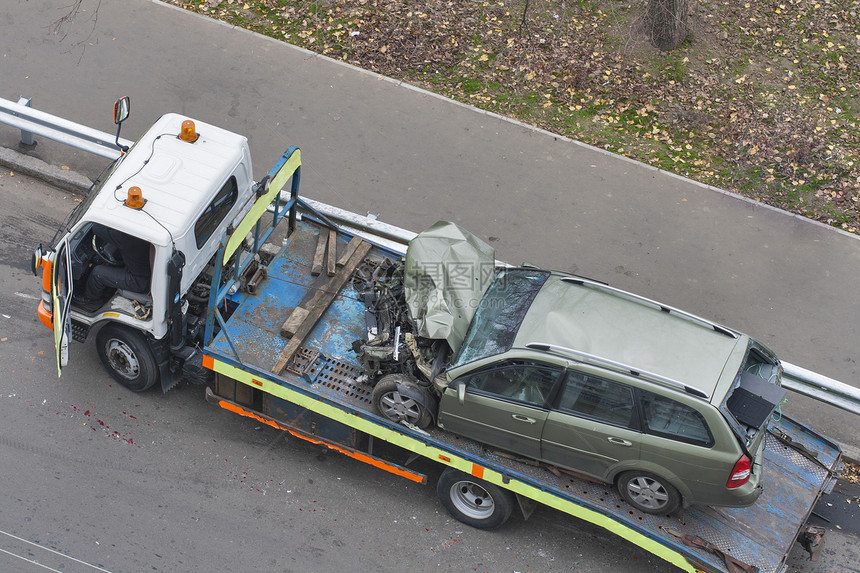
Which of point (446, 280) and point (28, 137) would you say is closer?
point (446, 280)

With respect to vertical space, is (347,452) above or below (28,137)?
below

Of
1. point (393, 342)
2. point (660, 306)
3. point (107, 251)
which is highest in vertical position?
point (660, 306)

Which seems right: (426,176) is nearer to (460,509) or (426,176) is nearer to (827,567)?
(460,509)

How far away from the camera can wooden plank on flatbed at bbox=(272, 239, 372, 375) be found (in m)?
7.72

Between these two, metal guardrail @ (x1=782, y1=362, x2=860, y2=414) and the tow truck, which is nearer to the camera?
the tow truck

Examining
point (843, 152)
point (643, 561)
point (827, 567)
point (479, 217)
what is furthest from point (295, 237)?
point (843, 152)

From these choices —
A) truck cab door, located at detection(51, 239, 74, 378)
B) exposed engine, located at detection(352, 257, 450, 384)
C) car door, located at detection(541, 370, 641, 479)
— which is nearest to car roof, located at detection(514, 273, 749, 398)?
car door, located at detection(541, 370, 641, 479)

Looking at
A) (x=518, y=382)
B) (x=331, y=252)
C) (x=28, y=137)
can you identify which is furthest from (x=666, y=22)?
(x=28, y=137)

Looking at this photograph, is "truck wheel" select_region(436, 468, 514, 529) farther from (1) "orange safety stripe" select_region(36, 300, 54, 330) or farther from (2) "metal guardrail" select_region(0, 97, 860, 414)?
(1) "orange safety stripe" select_region(36, 300, 54, 330)

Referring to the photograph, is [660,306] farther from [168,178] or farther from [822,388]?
[168,178]

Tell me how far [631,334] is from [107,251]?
489 cm

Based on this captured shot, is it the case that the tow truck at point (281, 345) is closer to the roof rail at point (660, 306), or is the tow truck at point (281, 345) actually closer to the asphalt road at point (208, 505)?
the asphalt road at point (208, 505)

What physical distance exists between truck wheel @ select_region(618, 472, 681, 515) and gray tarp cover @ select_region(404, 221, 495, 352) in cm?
184

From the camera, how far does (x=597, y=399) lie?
6906 mm
